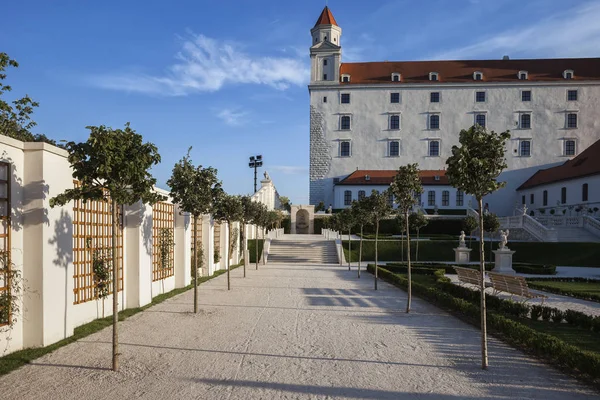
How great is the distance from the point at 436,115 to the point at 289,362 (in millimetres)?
63604

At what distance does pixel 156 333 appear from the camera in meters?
9.84

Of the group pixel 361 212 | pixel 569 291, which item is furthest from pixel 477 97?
pixel 569 291

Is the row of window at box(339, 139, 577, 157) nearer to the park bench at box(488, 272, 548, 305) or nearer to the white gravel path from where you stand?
the park bench at box(488, 272, 548, 305)

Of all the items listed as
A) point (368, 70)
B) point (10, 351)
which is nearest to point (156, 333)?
point (10, 351)

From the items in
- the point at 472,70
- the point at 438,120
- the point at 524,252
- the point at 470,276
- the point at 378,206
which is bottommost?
the point at 524,252

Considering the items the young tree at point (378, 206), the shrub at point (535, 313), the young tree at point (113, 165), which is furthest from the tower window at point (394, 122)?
the young tree at point (113, 165)

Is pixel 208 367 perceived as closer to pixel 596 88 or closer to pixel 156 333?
pixel 156 333

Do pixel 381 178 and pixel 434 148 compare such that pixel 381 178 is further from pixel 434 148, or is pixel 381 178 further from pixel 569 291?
pixel 569 291

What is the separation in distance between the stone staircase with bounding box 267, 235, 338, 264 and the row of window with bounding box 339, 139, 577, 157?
95.5ft

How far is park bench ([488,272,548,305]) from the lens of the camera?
1284 cm

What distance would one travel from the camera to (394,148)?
217ft

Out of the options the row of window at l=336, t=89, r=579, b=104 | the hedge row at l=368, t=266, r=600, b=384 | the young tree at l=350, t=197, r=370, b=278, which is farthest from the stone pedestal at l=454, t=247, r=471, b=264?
the row of window at l=336, t=89, r=579, b=104

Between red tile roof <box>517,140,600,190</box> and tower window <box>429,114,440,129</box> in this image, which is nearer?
red tile roof <box>517,140,600,190</box>

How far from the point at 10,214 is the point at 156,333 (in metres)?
3.85
